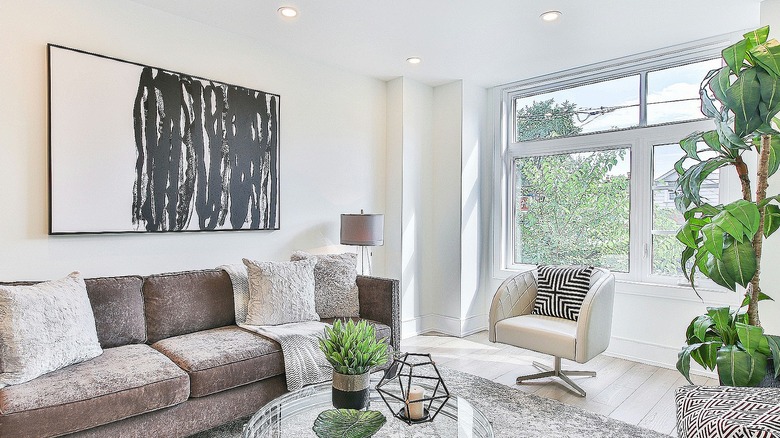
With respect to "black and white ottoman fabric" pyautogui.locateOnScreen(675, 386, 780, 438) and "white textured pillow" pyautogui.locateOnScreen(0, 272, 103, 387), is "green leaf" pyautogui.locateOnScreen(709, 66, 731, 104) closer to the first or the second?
"black and white ottoman fabric" pyautogui.locateOnScreen(675, 386, 780, 438)

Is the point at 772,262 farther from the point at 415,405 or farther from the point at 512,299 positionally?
the point at 415,405

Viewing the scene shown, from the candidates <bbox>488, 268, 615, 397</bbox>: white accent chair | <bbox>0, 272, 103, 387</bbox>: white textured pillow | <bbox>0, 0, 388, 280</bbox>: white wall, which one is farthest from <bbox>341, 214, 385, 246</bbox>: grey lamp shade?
<bbox>0, 272, 103, 387</bbox>: white textured pillow

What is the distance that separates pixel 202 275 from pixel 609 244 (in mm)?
3339

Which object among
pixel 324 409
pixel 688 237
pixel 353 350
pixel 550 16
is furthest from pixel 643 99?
pixel 324 409

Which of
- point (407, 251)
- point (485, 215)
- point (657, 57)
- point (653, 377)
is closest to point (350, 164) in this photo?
point (407, 251)

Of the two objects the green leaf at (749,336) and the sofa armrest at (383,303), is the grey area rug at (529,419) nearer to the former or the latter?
the sofa armrest at (383,303)

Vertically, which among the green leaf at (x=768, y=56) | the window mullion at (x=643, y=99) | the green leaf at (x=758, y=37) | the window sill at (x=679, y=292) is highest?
the window mullion at (x=643, y=99)

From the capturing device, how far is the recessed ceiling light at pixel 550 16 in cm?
311

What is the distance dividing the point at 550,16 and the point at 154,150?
278 centimetres

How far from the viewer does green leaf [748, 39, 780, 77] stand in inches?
80.7

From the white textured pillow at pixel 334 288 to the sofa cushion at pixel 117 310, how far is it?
3.50 feet

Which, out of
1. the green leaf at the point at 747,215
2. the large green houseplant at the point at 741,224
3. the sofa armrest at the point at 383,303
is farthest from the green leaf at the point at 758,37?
the sofa armrest at the point at 383,303

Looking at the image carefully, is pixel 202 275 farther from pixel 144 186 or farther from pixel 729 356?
pixel 729 356

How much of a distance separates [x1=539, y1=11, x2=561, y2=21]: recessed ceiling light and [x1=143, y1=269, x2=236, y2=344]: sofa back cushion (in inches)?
107
